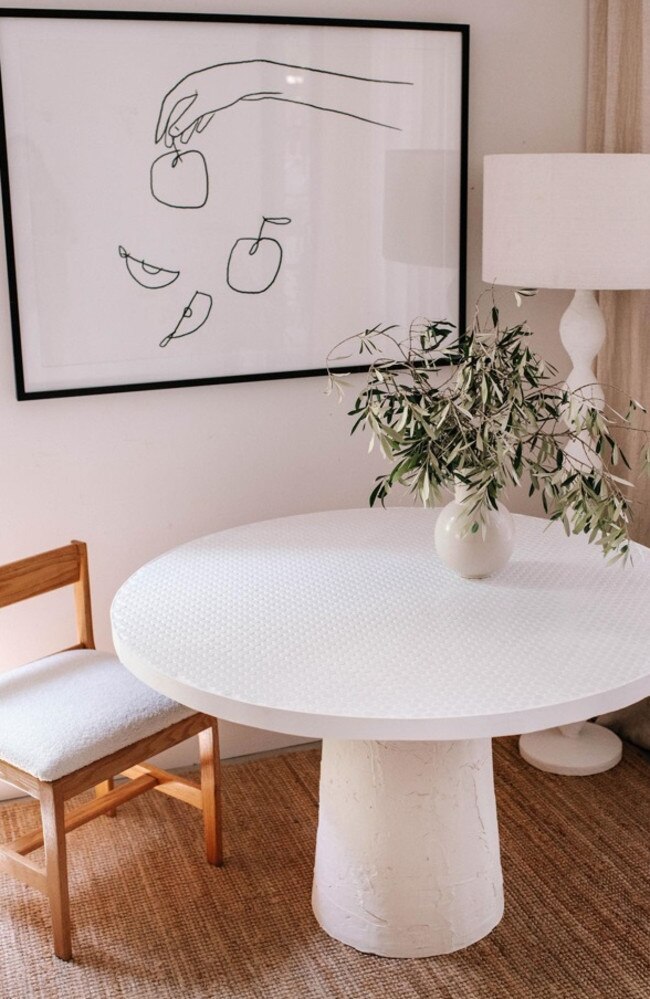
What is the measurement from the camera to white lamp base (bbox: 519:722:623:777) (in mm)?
2801

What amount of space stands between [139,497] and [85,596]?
352 millimetres

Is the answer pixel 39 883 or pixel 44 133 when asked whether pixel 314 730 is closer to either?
pixel 39 883

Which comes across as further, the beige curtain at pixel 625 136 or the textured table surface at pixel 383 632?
the beige curtain at pixel 625 136

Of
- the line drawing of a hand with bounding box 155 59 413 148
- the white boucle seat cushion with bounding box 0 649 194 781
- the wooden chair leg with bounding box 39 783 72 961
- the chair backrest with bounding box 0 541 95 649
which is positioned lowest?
the wooden chair leg with bounding box 39 783 72 961

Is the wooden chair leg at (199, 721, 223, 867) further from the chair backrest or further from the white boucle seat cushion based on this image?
the chair backrest

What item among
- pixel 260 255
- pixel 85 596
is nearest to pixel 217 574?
pixel 85 596

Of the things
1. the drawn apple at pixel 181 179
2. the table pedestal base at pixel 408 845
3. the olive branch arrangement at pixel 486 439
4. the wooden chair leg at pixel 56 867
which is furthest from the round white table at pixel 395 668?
the drawn apple at pixel 181 179

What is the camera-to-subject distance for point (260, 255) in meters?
2.66

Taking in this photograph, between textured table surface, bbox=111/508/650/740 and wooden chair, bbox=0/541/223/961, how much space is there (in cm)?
24

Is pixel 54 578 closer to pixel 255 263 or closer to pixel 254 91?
pixel 255 263

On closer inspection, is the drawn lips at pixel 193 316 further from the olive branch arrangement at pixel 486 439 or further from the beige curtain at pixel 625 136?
the beige curtain at pixel 625 136

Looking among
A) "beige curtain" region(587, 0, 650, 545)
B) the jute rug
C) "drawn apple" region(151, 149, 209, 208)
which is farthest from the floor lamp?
the jute rug

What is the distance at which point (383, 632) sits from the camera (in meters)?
1.91

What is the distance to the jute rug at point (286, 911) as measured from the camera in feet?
6.82
